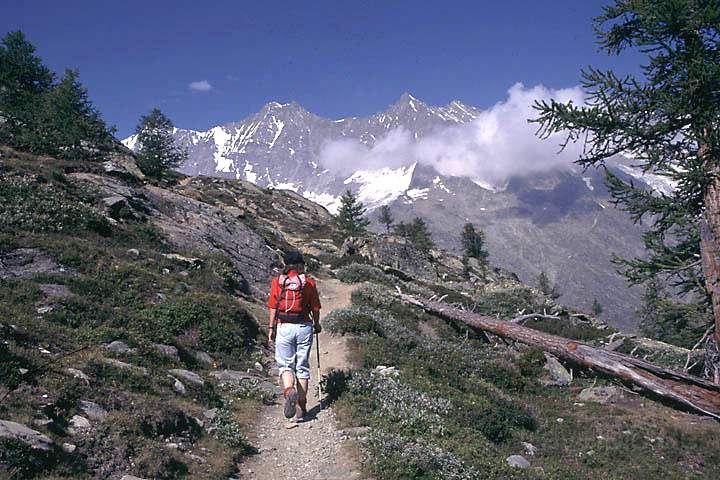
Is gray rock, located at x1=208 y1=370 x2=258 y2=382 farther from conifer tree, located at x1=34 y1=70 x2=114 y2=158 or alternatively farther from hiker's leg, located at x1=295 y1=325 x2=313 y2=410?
conifer tree, located at x1=34 y1=70 x2=114 y2=158

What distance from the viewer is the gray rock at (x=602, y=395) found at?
1355 cm

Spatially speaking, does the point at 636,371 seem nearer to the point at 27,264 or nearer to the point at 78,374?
the point at 78,374

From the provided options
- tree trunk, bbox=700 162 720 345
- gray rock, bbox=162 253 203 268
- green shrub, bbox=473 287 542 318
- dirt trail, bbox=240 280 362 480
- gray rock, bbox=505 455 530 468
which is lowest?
gray rock, bbox=505 455 530 468

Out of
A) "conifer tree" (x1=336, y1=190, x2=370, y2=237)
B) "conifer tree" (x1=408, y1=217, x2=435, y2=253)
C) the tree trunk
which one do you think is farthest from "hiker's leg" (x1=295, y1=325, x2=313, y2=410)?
"conifer tree" (x1=408, y1=217, x2=435, y2=253)

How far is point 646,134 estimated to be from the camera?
10.1 m

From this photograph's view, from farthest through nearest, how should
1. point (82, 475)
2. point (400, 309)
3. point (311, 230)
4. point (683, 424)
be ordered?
point (311, 230)
point (400, 309)
point (683, 424)
point (82, 475)

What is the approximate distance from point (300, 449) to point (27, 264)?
10.6m

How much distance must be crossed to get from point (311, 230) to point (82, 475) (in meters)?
54.5

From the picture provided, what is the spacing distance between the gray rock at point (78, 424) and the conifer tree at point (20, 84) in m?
31.7

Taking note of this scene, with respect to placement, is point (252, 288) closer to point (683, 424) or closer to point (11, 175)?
point (11, 175)

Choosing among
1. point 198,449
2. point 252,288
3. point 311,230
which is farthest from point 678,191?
point 311,230

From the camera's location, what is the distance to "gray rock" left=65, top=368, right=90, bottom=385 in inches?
282

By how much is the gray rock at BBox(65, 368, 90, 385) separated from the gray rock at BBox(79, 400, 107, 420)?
0.55 meters

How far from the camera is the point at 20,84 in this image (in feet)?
137
